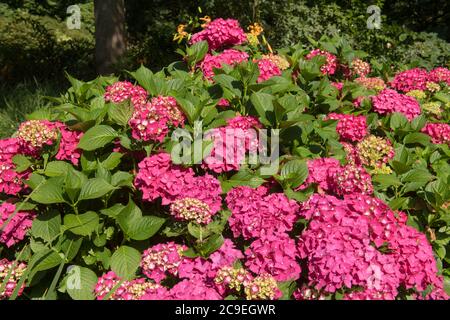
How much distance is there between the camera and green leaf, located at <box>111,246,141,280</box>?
2014 mm

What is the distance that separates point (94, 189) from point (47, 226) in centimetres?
26

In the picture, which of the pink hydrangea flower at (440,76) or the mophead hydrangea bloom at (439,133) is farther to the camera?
the pink hydrangea flower at (440,76)

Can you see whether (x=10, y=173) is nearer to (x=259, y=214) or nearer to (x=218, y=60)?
→ (x=259, y=214)

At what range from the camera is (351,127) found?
2.66m

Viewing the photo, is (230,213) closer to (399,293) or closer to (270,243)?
(270,243)

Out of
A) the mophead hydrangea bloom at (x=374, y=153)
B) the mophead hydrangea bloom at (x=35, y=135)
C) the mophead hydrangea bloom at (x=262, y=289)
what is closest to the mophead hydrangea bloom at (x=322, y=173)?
the mophead hydrangea bloom at (x=374, y=153)

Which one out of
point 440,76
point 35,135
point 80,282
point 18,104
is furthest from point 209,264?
point 18,104

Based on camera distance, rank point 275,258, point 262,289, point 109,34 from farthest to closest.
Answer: point 109,34 → point 275,258 → point 262,289

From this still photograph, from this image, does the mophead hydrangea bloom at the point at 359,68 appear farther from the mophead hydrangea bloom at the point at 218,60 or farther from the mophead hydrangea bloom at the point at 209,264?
the mophead hydrangea bloom at the point at 209,264

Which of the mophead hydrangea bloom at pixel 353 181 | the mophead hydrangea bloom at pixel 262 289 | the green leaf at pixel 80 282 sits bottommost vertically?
the green leaf at pixel 80 282

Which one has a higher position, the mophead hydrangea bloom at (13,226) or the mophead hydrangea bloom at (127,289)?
the mophead hydrangea bloom at (13,226)

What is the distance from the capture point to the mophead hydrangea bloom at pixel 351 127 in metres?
2.66

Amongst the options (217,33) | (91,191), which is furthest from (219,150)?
(217,33)

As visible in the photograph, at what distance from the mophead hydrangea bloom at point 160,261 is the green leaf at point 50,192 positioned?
Answer: 446 mm
